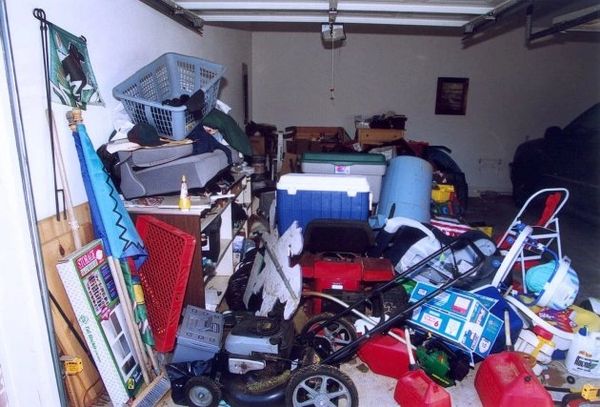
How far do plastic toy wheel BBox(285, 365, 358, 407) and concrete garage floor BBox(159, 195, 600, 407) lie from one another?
26 centimetres

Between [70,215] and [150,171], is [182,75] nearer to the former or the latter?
[150,171]

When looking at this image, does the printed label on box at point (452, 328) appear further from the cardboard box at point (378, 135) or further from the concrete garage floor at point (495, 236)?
the cardboard box at point (378, 135)

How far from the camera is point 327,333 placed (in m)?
2.14

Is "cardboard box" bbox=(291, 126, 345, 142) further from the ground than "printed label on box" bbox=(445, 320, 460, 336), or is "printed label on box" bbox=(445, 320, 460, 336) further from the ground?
"cardboard box" bbox=(291, 126, 345, 142)

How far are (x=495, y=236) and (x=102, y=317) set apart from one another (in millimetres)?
3935

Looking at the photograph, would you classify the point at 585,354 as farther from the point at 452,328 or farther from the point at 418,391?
the point at 418,391

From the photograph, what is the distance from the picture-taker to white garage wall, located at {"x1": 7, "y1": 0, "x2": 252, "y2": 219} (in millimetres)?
1455

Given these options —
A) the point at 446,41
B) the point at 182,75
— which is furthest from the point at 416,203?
the point at 446,41

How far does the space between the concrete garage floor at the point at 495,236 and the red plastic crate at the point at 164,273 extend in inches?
14.0

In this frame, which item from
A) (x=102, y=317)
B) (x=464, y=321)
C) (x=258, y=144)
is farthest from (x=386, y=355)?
(x=258, y=144)

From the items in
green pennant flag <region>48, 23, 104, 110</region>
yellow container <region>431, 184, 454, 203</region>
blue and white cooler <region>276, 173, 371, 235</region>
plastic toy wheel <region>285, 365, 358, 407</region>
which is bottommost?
plastic toy wheel <region>285, 365, 358, 407</region>

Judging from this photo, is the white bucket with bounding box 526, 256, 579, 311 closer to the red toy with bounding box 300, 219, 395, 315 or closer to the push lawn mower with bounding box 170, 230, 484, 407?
the push lawn mower with bounding box 170, 230, 484, 407

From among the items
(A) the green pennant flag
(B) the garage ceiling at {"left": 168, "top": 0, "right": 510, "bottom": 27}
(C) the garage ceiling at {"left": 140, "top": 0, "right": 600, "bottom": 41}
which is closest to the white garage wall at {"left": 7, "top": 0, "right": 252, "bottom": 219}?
(A) the green pennant flag

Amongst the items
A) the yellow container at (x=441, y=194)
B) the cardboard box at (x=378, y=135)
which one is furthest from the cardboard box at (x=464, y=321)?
the cardboard box at (x=378, y=135)
